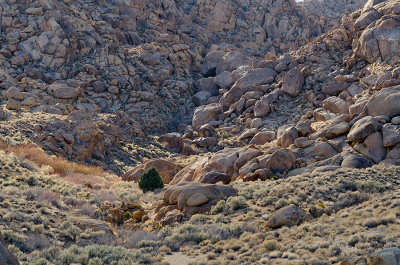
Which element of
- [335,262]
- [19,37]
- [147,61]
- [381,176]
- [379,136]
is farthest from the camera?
[147,61]

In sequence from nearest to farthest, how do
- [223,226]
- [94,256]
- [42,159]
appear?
[94,256] < [223,226] < [42,159]

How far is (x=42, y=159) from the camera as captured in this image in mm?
28438

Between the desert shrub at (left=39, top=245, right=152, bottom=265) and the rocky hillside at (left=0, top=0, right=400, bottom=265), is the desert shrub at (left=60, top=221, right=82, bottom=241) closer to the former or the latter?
the rocky hillside at (left=0, top=0, right=400, bottom=265)

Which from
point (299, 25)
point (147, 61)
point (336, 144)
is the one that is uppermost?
point (299, 25)

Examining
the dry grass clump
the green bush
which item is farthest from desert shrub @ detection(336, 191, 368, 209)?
the dry grass clump

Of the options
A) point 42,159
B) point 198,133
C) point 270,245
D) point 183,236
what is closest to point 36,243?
point 183,236

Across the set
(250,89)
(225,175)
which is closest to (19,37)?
(250,89)

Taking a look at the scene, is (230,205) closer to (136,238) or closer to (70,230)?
(136,238)

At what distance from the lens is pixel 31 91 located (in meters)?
43.8

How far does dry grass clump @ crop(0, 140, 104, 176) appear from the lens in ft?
90.2

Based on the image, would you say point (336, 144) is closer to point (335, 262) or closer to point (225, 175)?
point (225, 175)

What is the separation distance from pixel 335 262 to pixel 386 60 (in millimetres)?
31792

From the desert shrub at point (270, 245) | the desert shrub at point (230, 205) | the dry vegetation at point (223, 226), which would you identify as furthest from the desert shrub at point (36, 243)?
the desert shrub at point (230, 205)

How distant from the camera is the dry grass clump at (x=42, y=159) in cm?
2750
